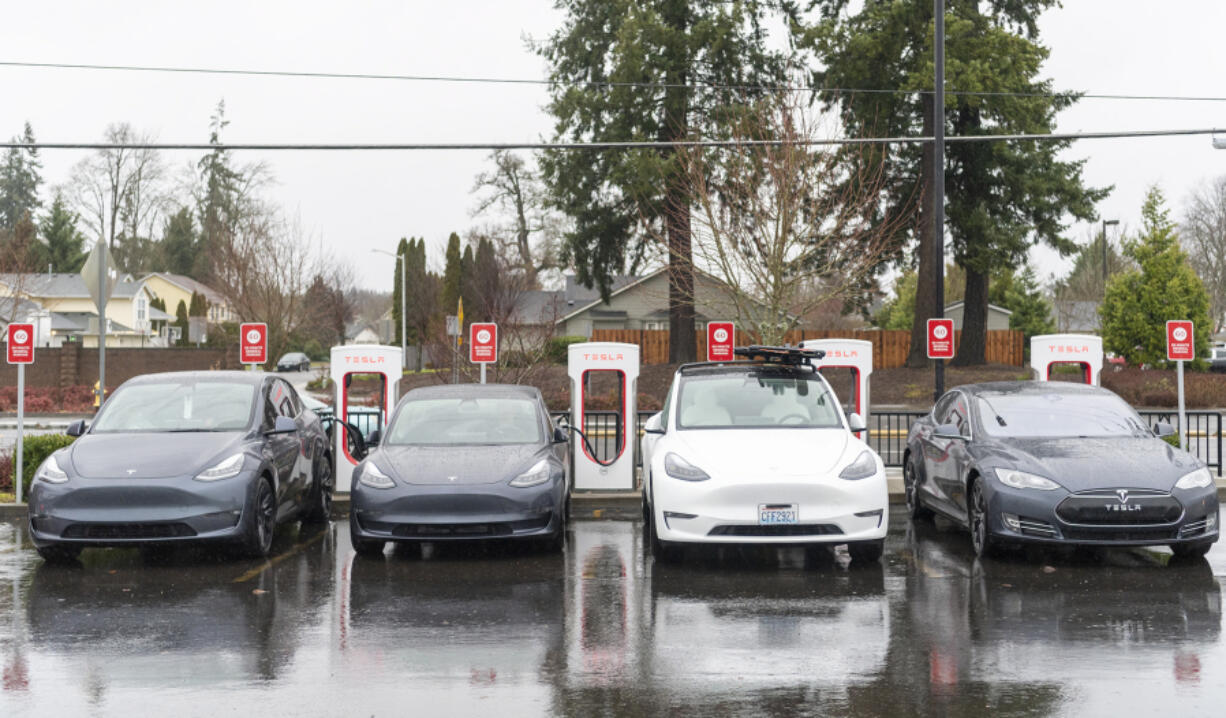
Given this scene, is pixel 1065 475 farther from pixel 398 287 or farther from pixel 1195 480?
pixel 398 287

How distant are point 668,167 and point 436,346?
27.0 feet

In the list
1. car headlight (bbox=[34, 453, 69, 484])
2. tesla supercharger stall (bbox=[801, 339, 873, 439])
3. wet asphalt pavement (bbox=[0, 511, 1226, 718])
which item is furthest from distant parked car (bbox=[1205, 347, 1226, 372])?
car headlight (bbox=[34, 453, 69, 484])

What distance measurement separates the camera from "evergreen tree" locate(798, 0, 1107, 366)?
3241 cm

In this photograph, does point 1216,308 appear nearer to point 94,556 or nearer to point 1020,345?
point 1020,345

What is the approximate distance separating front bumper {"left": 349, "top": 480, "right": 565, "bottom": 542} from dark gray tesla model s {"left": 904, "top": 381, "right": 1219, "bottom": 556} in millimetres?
3688

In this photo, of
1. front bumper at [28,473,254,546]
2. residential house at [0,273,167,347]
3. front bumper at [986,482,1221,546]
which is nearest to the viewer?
front bumper at [986,482,1221,546]

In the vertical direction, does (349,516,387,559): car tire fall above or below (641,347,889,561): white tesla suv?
below

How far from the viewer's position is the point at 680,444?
9820 millimetres

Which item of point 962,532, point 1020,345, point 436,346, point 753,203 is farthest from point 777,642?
point 1020,345

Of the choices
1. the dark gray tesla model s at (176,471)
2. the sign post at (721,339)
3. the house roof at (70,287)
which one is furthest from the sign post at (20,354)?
the house roof at (70,287)

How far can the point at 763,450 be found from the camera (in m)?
9.52

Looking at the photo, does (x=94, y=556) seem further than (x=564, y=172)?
No

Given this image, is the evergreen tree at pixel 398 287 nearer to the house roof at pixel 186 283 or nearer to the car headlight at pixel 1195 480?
the house roof at pixel 186 283

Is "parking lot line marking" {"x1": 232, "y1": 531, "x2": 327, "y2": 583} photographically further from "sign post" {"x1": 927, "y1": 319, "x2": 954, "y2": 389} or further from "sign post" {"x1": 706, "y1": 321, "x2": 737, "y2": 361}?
"sign post" {"x1": 927, "y1": 319, "x2": 954, "y2": 389}
